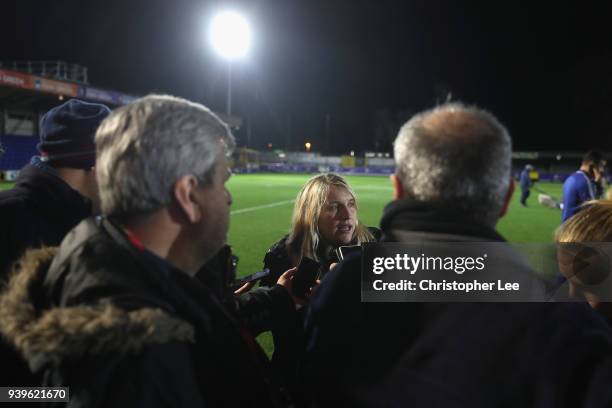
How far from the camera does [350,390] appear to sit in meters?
1.33

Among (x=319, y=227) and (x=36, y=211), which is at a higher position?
(x=36, y=211)

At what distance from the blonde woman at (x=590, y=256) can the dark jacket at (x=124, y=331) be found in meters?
1.47

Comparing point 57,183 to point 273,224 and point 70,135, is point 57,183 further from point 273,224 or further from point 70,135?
point 273,224

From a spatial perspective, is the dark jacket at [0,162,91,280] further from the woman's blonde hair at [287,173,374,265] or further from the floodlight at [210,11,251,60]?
the floodlight at [210,11,251,60]

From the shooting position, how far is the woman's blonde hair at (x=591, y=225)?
6.74 ft

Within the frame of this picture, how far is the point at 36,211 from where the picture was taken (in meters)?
2.22

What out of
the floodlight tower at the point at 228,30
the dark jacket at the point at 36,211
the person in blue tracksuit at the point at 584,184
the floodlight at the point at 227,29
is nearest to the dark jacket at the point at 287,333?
the dark jacket at the point at 36,211

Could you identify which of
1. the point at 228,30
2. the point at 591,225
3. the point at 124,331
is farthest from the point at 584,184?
the point at 228,30

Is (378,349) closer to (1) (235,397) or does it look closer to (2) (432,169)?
(1) (235,397)

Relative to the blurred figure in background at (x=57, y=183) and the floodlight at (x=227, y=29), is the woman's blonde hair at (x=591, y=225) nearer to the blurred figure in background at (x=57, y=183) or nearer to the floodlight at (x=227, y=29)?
the blurred figure in background at (x=57, y=183)

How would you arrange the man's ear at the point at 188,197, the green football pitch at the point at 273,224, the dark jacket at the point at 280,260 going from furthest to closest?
1. the green football pitch at the point at 273,224
2. the dark jacket at the point at 280,260
3. the man's ear at the point at 188,197

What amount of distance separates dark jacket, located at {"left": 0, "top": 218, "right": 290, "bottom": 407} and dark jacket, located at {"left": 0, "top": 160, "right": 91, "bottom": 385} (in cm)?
86

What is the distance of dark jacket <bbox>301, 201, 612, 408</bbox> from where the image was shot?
113 centimetres

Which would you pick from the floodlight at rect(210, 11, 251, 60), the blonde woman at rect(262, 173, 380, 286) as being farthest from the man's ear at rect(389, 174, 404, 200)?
the floodlight at rect(210, 11, 251, 60)
